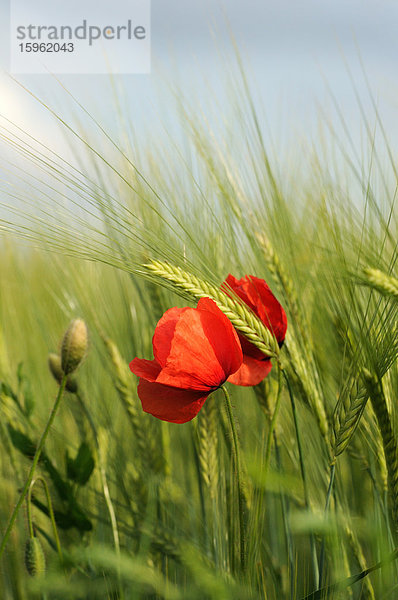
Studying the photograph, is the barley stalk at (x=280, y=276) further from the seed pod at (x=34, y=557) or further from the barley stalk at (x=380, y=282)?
the seed pod at (x=34, y=557)

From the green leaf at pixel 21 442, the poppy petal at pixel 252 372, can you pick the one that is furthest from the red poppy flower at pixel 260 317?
the green leaf at pixel 21 442

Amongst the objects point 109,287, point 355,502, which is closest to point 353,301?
point 355,502

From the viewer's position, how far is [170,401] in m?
0.39

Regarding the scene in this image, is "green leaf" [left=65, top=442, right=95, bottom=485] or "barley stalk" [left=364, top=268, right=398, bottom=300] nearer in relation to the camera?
"barley stalk" [left=364, top=268, right=398, bottom=300]

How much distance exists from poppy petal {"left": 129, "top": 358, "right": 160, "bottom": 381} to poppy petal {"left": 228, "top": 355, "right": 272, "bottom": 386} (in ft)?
0.22

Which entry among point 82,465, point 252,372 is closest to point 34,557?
point 82,465

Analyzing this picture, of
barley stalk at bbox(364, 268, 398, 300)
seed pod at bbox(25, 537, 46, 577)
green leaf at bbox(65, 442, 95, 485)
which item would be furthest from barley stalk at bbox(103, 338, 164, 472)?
barley stalk at bbox(364, 268, 398, 300)

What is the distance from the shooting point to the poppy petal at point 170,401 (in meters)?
0.39

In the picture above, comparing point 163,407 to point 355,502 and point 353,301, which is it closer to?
point 353,301

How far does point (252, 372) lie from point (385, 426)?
0.11m

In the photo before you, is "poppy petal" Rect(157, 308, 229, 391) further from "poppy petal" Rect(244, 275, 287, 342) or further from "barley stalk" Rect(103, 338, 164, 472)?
"barley stalk" Rect(103, 338, 164, 472)

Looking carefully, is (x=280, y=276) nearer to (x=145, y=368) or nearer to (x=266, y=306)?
(x=266, y=306)

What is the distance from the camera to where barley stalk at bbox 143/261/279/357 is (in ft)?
1.28

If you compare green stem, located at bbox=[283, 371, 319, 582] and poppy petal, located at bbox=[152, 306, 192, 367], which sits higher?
poppy petal, located at bbox=[152, 306, 192, 367]
